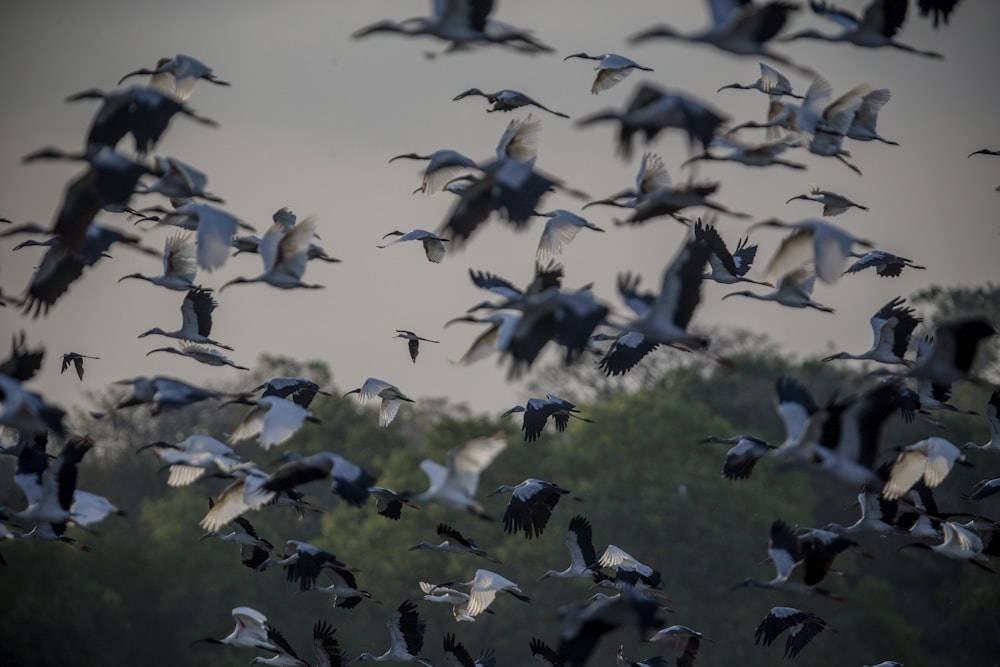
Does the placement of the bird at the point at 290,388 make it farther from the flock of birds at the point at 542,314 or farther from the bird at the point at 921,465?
the bird at the point at 921,465

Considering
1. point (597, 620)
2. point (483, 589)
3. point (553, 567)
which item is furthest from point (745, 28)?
point (553, 567)

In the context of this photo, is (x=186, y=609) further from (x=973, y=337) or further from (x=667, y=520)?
(x=973, y=337)

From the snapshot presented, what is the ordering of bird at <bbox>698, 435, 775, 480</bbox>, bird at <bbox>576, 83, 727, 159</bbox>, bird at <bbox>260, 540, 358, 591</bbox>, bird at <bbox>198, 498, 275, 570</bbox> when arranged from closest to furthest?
bird at <bbox>576, 83, 727, 159</bbox> < bird at <bbox>260, 540, 358, 591</bbox> < bird at <bbox>698, 435, 775, 480</bbox> < bird at <bbox>198, 498, 275, 570</bbox>

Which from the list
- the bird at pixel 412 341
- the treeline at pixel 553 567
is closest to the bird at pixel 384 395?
the bird at pixel 412 341

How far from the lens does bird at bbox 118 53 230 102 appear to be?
1823 cm

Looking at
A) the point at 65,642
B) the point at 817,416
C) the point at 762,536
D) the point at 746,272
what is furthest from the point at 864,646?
the point at 817,416

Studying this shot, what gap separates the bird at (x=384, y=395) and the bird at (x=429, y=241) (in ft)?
6.26

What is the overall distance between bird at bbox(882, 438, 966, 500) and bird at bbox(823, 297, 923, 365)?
2.55 meters

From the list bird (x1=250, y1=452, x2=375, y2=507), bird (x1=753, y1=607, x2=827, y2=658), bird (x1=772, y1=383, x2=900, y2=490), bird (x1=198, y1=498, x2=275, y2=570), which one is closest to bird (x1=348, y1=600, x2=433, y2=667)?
bird (x1=198, y1=498, x2=275, y2=570)

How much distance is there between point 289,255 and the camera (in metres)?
17.1

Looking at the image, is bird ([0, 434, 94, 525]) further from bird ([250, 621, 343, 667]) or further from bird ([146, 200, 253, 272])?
bird ([250, 621, 343, 667])

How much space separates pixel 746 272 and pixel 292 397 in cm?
631

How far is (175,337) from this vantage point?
19.2 meters

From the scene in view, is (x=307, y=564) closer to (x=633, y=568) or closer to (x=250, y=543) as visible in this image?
(x=250, y=543)
